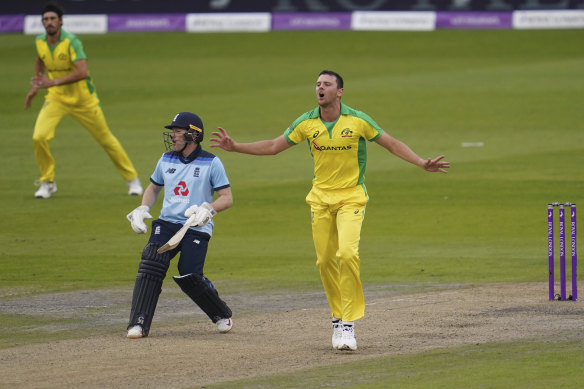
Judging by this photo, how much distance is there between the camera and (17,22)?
39250 millimetres

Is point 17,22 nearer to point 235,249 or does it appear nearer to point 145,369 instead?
point 235,249

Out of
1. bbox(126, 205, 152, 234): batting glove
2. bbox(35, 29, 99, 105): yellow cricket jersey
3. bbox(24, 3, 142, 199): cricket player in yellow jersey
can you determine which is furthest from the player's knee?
bbox(35, 29, 99, 105): yellow cricket jersey

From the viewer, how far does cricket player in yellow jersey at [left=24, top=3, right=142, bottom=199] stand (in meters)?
17.3

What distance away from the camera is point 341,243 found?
9.16 m

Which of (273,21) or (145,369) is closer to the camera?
(145,369)

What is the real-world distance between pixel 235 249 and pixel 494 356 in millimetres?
6911

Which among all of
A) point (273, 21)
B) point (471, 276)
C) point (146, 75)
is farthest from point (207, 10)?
point (471, 276)

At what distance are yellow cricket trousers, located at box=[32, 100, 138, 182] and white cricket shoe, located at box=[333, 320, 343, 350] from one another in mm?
9283

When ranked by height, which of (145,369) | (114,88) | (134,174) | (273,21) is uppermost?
(273,21)

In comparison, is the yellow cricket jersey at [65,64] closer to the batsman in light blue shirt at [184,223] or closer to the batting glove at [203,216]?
the batsman in light blue shirt at [184,223]

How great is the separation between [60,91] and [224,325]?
29.6 ft

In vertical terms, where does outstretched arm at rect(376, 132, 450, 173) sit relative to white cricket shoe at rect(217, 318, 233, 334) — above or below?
above

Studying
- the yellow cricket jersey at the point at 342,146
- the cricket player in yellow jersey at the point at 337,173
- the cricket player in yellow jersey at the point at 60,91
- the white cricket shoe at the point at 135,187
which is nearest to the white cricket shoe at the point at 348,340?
the cricket player in yellow jersey at the point at 337,173

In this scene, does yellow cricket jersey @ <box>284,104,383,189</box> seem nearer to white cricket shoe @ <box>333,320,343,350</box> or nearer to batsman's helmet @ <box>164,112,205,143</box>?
batsman's helmet @ <box>164,112,205,143</box>
